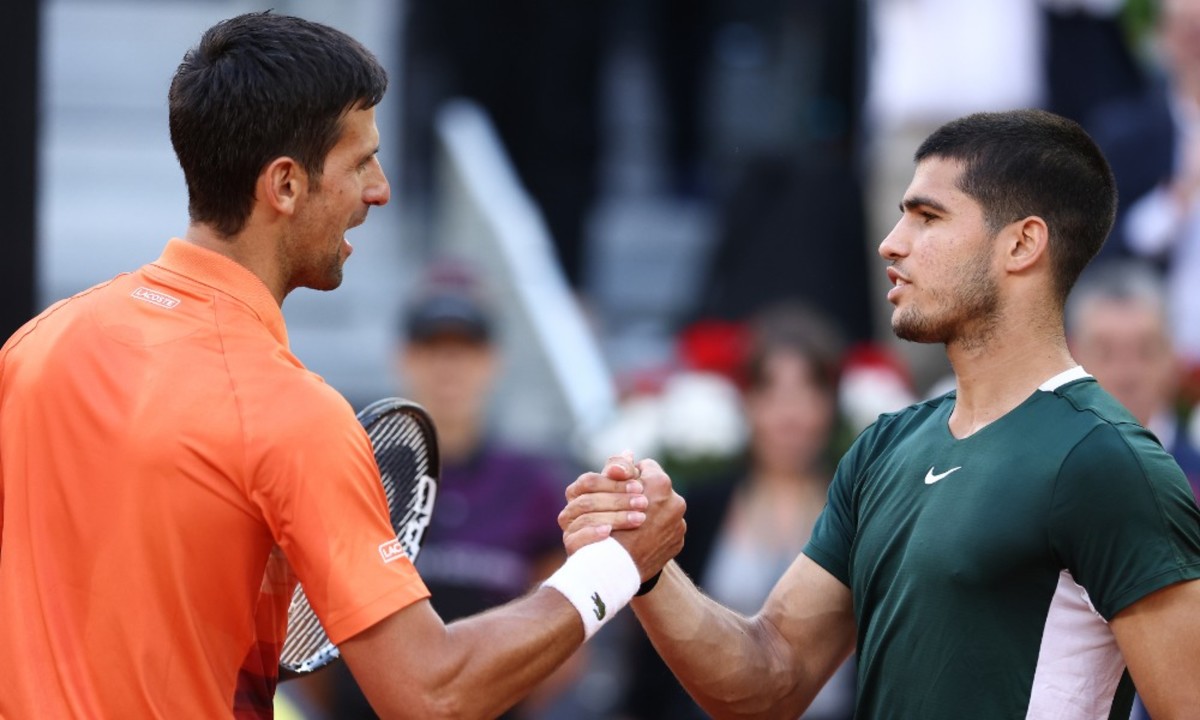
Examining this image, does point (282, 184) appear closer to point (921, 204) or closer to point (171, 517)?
point (171, 517)

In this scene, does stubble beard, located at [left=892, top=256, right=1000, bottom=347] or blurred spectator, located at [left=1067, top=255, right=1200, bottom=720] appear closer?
stubble beard, located at [left=892, top=256, right=1000, bottom=347]

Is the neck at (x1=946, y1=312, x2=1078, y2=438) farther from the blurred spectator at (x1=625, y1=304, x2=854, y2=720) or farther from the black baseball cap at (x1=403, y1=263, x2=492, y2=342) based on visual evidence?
the black baseball cap at (x1=403, y1=263, x2=492, y2=342)

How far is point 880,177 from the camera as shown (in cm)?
→ 1005

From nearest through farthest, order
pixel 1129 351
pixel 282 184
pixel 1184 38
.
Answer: pixel 282 184
pixel 1129 351
pixel 1184 38

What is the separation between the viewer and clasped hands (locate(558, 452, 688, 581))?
405cm

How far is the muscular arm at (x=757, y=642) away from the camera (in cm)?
416

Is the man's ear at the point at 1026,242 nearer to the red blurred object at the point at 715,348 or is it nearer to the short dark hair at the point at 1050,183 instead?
the short dark hair at the point at 1050,183

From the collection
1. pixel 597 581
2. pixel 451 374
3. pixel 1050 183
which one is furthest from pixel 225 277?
pixel 451 374

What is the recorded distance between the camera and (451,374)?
7.02 meters

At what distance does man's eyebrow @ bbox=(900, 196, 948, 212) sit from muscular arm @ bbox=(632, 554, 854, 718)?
31.3 inches

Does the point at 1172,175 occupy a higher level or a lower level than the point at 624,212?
higher

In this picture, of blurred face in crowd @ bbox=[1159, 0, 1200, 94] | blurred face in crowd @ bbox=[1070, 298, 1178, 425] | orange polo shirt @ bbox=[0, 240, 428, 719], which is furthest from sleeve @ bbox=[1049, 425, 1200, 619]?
blurred face in crowd @ bbox=[1159, 0, 1200, 94]

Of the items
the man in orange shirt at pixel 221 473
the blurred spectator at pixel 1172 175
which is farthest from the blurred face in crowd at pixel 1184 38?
the man in orange shirt at pixel 221 473

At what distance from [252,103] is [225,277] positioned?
0.31m
